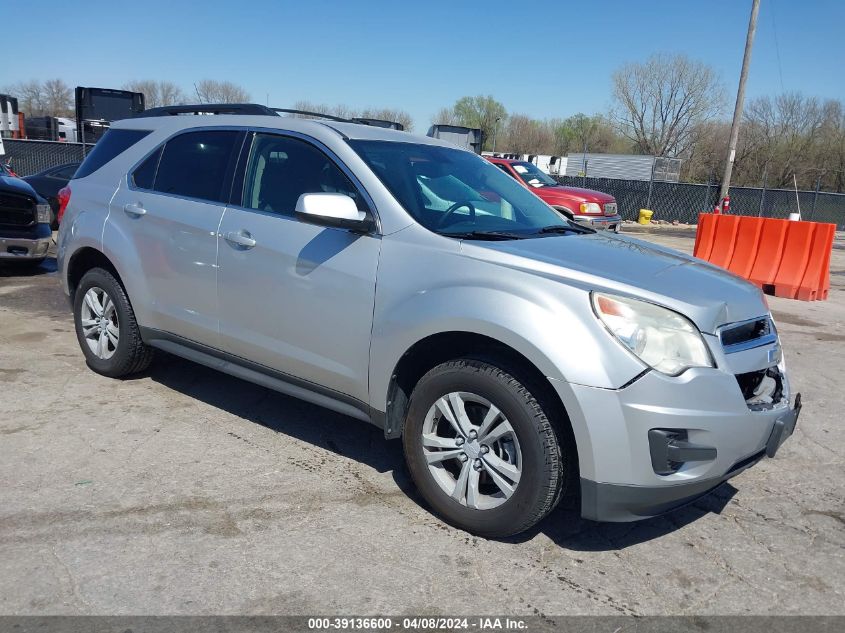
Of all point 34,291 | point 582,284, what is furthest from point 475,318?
point 34,291

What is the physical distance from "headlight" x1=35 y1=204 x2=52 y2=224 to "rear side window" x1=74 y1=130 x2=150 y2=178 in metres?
4.93

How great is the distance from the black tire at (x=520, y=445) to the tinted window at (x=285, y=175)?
116 cm

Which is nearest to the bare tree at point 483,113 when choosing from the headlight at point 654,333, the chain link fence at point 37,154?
the chain link fence at point 37,154

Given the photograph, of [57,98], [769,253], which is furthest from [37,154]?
[57,98]

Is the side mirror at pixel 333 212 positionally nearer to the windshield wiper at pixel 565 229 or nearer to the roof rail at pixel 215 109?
the windshield wiper at pixel 565 229

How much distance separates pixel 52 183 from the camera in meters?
13.5

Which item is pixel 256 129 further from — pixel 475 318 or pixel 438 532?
pixel 438 532

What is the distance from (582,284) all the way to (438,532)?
1.33 metres

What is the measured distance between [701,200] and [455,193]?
84.8 ft

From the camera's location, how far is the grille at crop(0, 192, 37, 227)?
30.9 ft

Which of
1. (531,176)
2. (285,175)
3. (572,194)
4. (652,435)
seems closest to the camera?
(652,435)

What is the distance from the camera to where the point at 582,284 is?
307 centimetres

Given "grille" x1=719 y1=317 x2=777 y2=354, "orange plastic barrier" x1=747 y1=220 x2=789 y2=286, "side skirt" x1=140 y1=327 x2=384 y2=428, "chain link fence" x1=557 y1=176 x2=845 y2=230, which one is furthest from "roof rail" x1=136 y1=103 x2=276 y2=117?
"chain link fence" x1=557 y1=176 x2=845 y2=230

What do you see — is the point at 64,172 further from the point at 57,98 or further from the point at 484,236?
the point at 57,98
